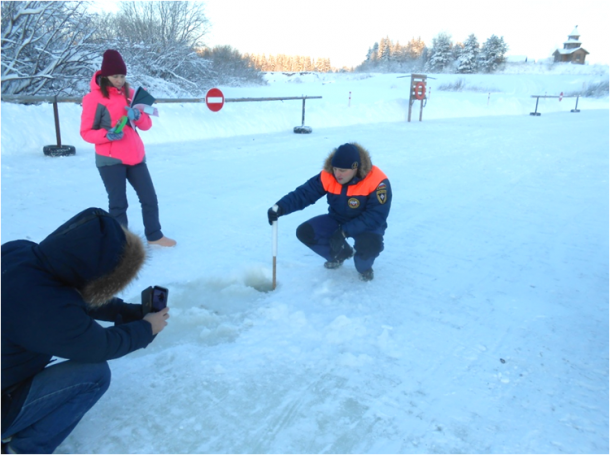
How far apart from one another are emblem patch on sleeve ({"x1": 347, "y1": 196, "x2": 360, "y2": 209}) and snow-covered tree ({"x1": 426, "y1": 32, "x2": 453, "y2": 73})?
194 ft

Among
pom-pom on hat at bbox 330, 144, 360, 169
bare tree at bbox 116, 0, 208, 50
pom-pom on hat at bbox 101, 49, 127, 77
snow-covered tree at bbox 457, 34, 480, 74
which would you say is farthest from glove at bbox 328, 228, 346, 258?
snow-covered tree at bbox 457, 34, 480, 74

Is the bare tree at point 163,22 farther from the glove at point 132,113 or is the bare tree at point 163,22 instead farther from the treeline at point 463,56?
the treeline at point 463,56

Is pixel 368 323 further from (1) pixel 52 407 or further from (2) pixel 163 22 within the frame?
(2) pixel 163 22

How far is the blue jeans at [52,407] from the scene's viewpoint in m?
1.76

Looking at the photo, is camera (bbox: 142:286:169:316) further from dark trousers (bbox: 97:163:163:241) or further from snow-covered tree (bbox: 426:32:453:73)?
snow-covered tree (bbox: 426:32:453:73)

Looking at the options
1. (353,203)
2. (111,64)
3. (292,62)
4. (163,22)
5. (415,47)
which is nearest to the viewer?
(353,203)

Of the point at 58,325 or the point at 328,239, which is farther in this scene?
the point at 328,239

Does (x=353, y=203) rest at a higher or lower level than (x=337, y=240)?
higher

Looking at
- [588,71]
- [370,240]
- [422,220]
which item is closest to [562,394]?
[370,240]

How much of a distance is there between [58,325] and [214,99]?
10.4 meters

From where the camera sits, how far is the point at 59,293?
1.65 m

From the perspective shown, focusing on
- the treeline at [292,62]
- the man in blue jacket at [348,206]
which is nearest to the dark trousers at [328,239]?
the man in blue jacket at [348,206]

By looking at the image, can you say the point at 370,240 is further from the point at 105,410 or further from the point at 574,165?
the point at 574,165

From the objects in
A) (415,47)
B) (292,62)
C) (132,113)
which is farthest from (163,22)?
(292,62)
